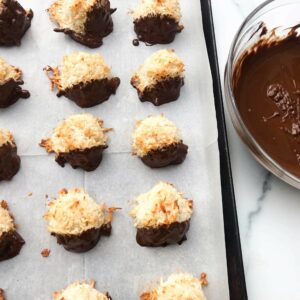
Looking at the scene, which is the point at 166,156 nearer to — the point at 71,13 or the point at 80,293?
the point at 80,293

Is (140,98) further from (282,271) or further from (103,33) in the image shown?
(282,271)

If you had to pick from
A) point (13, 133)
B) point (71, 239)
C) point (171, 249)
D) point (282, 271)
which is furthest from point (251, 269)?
point (13, 133)

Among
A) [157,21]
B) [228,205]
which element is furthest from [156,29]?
[228,205]

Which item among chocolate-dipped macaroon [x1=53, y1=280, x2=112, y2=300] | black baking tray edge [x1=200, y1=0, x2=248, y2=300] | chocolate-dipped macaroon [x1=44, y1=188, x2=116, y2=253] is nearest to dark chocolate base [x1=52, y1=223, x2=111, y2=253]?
chocolate-dipped macaroon [x1=44, y1=188, x2=116, y2=253]

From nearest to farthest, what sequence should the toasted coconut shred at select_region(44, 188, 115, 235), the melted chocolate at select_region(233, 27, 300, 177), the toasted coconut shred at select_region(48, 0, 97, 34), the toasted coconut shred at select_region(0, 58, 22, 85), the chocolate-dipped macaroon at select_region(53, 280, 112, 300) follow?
1. the chocolate-dipped macaroon at select_region(53, 280, 112, 300)
2. the toasted coconut shred at select_region(44, 188, 115, 235)
3. the melted chocolate at select_region(233, 27, 300, 177)
4. the toasted coconut shred at select_region(0, 58, 22, 85)
5. the toasted coconut shred at select_region(48, 0, 97, 34)

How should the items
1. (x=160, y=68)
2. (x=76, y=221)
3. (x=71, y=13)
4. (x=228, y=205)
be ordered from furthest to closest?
(x=71, y=13) < (x=160, y=68) < (x=228, y=205) < (x=76, y=221)

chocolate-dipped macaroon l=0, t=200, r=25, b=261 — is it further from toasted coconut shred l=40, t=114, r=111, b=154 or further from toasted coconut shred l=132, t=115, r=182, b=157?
toasted coconut shred l=132, t=115, r=182, b=157

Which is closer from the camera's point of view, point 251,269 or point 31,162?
point 251,269
